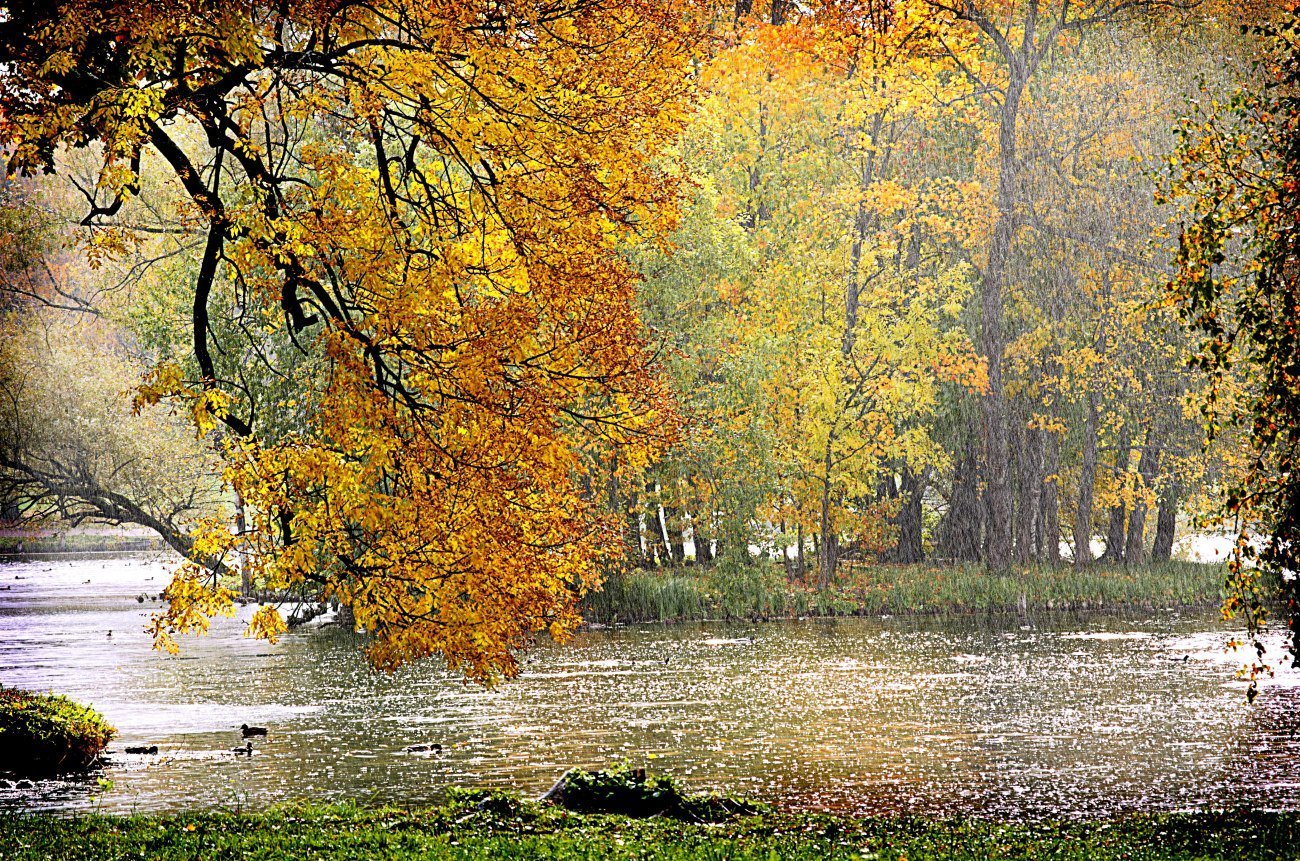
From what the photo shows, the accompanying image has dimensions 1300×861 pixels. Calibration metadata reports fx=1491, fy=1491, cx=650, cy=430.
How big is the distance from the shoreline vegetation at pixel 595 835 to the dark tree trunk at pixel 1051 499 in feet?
98.3

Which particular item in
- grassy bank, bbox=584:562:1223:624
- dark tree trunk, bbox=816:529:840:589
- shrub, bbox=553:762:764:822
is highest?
dark tree trunk, bbox=816:529:840:589

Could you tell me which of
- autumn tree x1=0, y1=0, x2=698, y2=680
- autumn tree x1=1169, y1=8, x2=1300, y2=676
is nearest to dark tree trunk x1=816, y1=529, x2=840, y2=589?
autumn tree x1=0, y1=0, x2=698, y2=680

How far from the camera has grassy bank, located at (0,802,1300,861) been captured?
35.3 ft

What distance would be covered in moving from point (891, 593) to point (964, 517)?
31.2 feet

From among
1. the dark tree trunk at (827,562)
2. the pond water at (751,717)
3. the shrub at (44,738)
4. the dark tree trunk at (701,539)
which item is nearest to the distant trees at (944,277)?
the dark tree trunk at (827,562)

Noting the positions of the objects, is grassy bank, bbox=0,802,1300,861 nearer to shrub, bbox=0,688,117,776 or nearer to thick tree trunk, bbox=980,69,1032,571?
shrub, bbox=0,688,117,776

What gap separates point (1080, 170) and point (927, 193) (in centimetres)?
431

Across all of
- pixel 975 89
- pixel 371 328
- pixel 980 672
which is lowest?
pixel 980 672

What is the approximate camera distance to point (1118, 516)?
45531mm

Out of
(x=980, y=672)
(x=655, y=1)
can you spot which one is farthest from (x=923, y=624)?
(x=655, y=1)

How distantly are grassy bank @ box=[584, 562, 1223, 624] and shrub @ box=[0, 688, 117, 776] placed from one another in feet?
58.8

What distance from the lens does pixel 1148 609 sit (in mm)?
35906

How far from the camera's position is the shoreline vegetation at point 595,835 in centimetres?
1078

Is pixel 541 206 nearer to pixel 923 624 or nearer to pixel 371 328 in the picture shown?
pixel 371 328
